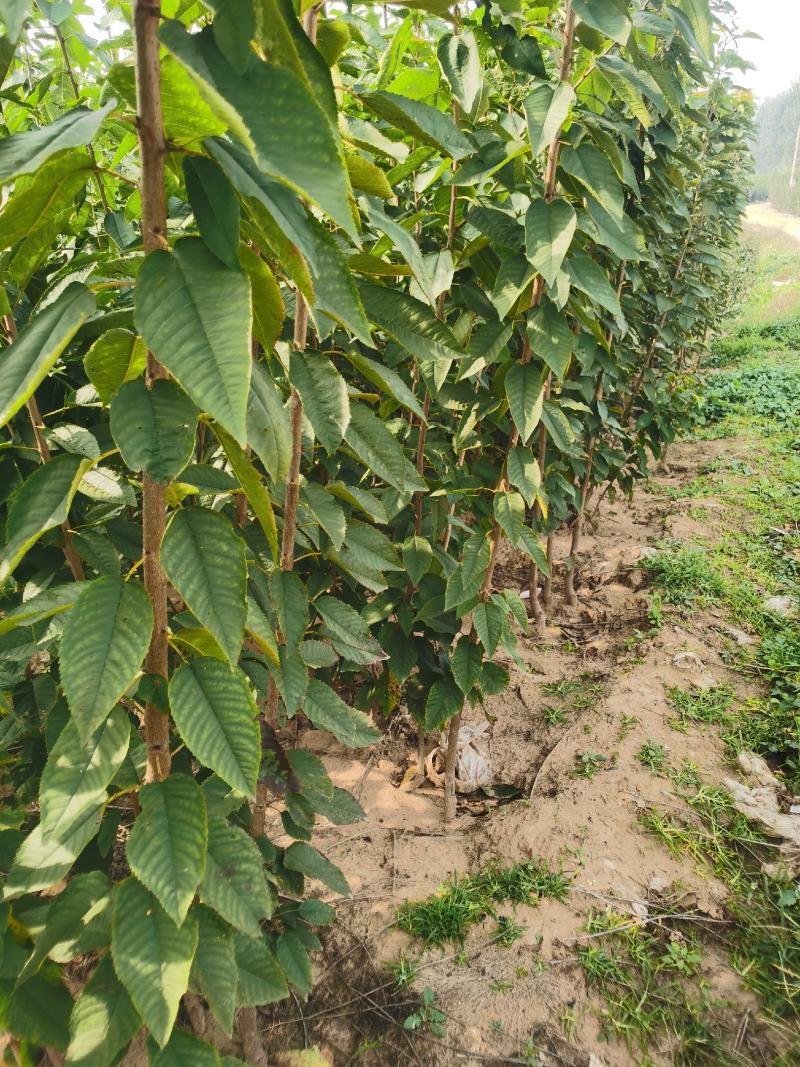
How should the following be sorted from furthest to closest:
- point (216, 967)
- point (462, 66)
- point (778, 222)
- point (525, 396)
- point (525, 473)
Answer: point (778, 222) → point (525, 473) → point (525, 396) → point (462, 66) → point (216, 967)

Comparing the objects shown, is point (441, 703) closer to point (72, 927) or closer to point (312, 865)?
point (312, 865)

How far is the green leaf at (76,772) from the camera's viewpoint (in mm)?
807

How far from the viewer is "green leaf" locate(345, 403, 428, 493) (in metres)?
1.22

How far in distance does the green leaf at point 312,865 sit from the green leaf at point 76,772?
617mm

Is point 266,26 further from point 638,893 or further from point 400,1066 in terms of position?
point 638,893

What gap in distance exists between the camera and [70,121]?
61cm

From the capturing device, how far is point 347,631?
145cm

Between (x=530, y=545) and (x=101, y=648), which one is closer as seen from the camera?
(x=101, y=648)

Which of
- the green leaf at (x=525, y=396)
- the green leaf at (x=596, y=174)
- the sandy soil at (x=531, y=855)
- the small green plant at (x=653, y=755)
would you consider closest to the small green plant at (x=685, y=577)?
the sandy soil at (x=531, y=855)

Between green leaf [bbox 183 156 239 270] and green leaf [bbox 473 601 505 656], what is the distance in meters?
1.39

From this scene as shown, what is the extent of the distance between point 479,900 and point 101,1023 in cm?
132

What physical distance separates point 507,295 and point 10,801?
1.69m

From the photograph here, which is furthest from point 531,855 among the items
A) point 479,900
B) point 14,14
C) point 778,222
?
point 778,222

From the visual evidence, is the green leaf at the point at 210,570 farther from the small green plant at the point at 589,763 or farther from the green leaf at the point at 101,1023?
the small green plant at the point at 589,763
